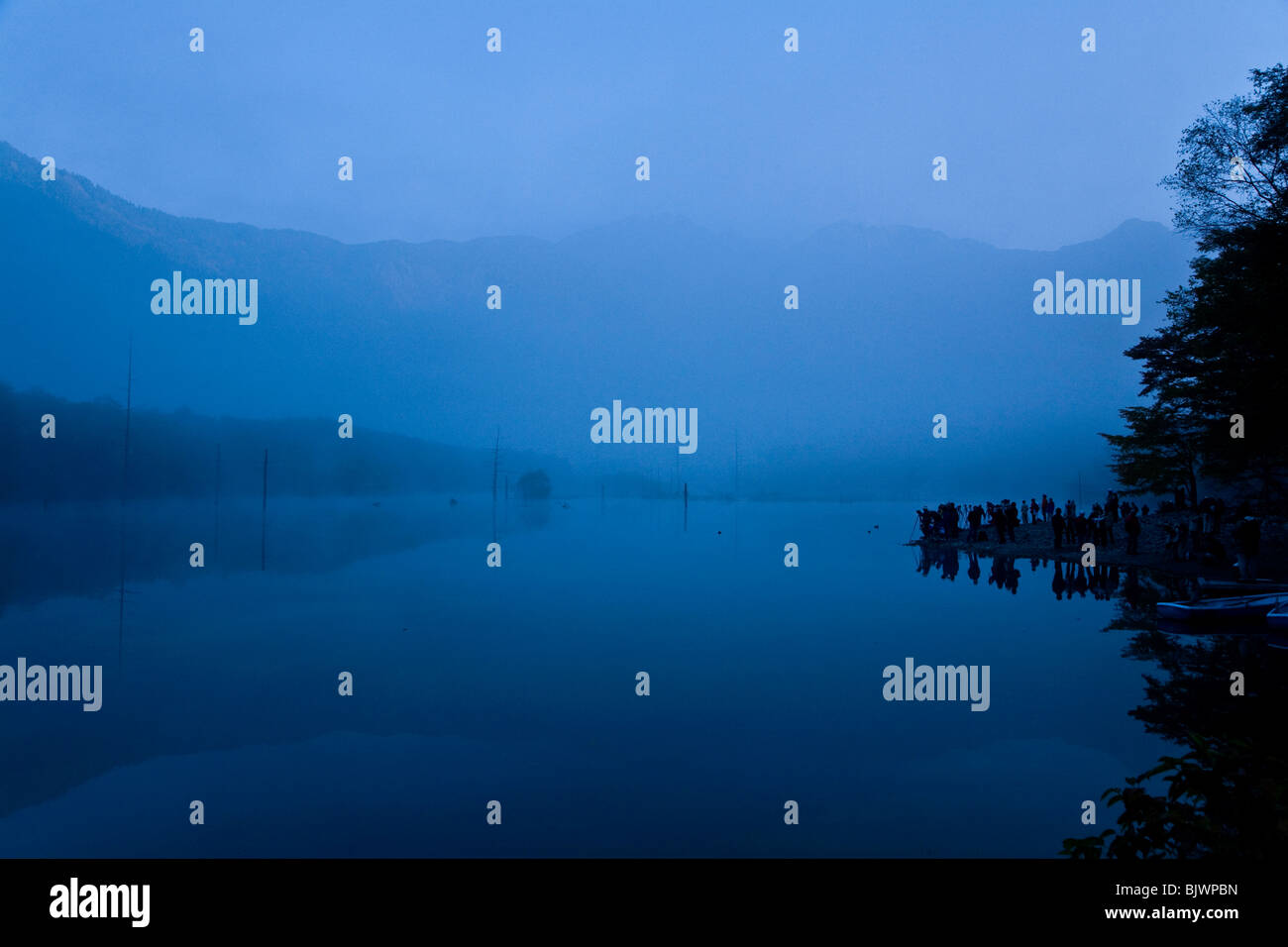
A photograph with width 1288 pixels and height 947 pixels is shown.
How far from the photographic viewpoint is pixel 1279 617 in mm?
16109

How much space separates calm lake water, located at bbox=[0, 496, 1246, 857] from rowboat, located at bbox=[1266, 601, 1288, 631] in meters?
2.88

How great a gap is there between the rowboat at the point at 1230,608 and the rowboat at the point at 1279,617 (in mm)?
1191

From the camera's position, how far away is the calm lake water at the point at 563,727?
826cm

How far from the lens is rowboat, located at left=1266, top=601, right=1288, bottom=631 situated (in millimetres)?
15992

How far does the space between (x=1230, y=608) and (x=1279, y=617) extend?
170 cm

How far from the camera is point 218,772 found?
1023cm

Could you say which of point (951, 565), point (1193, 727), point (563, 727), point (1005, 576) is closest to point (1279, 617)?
point (1193, 727)

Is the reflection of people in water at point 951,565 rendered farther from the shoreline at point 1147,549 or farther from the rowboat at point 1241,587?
the rowboat at point 1241,587

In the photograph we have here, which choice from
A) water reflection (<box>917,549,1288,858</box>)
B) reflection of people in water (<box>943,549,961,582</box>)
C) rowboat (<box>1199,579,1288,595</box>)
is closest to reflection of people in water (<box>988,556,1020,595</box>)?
water reflection (<box>917,549,1288,858</box>)

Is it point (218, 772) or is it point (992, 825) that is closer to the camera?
point (992, 825)

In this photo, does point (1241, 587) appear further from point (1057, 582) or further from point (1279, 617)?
point (1057, 582)
